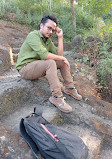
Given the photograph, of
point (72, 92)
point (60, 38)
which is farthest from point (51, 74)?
point (60, 38)

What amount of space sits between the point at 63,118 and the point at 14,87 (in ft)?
3.31

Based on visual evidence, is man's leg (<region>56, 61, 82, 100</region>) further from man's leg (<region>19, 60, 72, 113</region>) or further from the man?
man's leg (<region>19, 60, 72, 113</region>)

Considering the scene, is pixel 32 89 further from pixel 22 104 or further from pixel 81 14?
pixel 81 14

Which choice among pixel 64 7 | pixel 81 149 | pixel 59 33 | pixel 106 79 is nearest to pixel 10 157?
pixel 81 149

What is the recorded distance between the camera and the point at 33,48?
A: 8.80 feet

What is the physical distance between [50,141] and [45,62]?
4.37ft

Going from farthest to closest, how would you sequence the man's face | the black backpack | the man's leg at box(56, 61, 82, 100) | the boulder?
the boulder, the man's leg at box(56, 61, 82, 100), the man's face, the black backpack

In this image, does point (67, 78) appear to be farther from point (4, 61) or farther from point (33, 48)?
point (4, 61)

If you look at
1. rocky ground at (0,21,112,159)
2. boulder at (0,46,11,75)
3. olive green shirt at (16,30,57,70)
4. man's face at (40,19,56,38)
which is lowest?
rocky ground at (0,21,112,159)

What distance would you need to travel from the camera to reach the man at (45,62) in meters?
2.60

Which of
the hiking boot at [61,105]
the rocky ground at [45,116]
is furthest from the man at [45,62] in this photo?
the rocky ground at [45,116]

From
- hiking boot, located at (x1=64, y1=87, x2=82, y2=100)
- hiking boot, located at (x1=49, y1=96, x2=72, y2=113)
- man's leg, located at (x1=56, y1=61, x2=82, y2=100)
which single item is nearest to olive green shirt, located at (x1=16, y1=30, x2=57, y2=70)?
man's leg, located at (x1=56, y1=61, x2=82, y2=100)

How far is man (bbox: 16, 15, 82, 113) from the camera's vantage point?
2602 mm

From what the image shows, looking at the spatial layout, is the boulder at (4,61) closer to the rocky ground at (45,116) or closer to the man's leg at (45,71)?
the rocky ground at (45,116)
